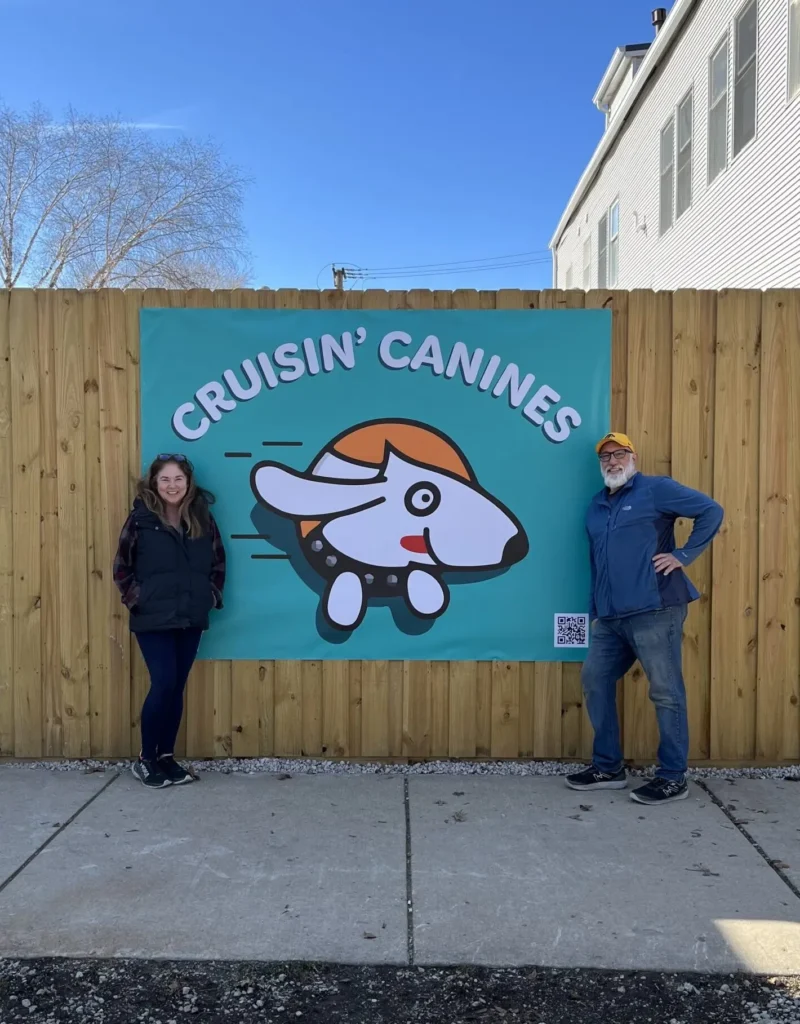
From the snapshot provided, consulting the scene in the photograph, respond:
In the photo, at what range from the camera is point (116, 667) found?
15.4 ft

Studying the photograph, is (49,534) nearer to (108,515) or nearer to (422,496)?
(108,515)

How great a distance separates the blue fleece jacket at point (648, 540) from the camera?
4023 mm

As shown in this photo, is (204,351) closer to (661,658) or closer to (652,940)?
(661,658)

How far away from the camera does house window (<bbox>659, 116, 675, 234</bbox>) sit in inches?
556

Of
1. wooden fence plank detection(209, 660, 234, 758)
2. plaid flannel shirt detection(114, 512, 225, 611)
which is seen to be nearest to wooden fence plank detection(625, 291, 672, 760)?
wooden fence plank detection(209, 660, 234, 758)

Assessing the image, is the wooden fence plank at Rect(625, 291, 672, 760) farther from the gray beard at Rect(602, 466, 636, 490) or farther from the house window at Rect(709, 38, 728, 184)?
the house window at Rect(709, 38, 728, 184)

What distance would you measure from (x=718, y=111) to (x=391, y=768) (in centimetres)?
1115

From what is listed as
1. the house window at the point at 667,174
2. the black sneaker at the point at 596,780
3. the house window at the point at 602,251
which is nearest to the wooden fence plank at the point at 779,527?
the black sneaker at the point at 596,780

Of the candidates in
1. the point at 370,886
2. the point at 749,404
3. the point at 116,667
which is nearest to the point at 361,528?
the point at 116,667

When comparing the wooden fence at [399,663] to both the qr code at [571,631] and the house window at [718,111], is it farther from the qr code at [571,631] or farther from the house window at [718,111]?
the house window at [718,111]

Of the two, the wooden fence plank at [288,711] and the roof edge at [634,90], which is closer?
the wooden fence plank at [288,711]

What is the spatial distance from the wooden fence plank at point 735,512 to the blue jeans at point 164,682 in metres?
2.81

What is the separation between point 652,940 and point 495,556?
2.10 meters

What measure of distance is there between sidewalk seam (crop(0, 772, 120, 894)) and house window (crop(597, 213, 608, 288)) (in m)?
17.5
